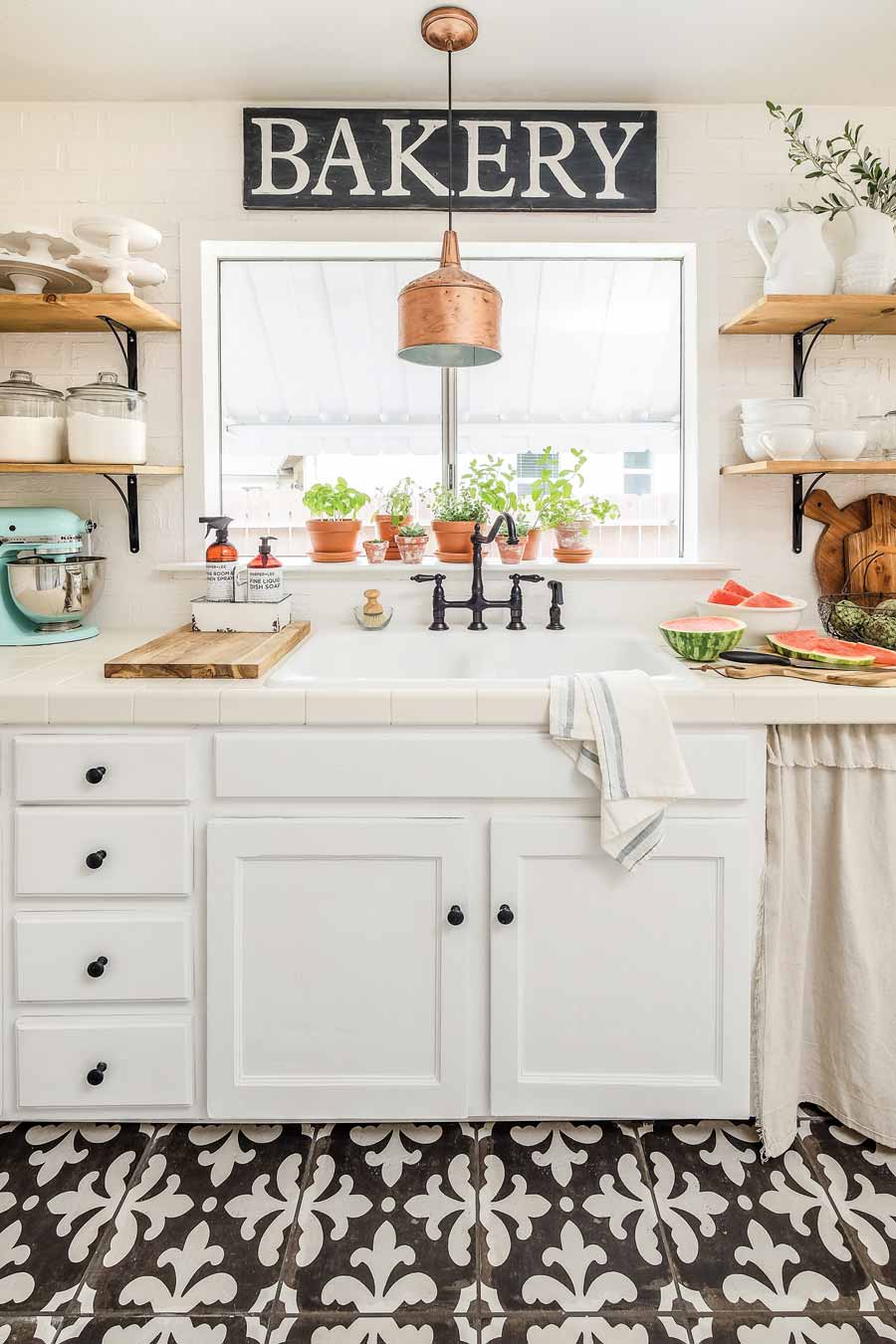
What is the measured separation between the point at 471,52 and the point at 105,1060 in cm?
245

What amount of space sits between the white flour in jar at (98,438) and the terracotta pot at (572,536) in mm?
1180

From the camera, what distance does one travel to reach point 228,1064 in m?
1.64

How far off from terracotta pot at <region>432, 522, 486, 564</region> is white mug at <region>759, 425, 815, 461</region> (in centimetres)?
79

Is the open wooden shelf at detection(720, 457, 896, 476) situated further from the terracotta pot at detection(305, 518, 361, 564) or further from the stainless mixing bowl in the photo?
the stainless mixing bowl

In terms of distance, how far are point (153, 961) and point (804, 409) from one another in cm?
199

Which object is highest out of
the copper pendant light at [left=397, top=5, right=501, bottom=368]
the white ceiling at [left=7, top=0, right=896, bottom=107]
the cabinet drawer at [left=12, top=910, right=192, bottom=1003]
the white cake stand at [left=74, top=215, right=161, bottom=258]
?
the white ceiling at [left=7, top=0, right=896, bottom=107]

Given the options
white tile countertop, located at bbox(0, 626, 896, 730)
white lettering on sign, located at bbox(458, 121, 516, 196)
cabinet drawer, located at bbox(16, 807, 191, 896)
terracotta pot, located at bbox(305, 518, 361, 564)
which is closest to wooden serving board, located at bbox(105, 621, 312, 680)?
white tile countertop, located at bbox(0, 626, 896, 730)

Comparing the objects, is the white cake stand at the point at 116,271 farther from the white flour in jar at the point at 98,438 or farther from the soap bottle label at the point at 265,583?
the soap bottle label at the point at 265,583

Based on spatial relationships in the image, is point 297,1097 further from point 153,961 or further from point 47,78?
point 47,78

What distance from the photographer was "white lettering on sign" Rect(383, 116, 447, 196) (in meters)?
2.25

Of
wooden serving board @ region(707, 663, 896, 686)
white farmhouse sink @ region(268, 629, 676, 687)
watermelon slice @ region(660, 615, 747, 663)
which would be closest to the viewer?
wooden serving board @ region(707, 663, 896, 686)

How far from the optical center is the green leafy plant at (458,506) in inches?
94.3

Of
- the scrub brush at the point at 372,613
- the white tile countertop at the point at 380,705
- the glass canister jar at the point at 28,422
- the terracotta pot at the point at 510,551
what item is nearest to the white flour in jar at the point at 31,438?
the glass canister jar at the point at 28,422

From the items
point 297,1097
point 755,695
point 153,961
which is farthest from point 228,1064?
point 755,695
